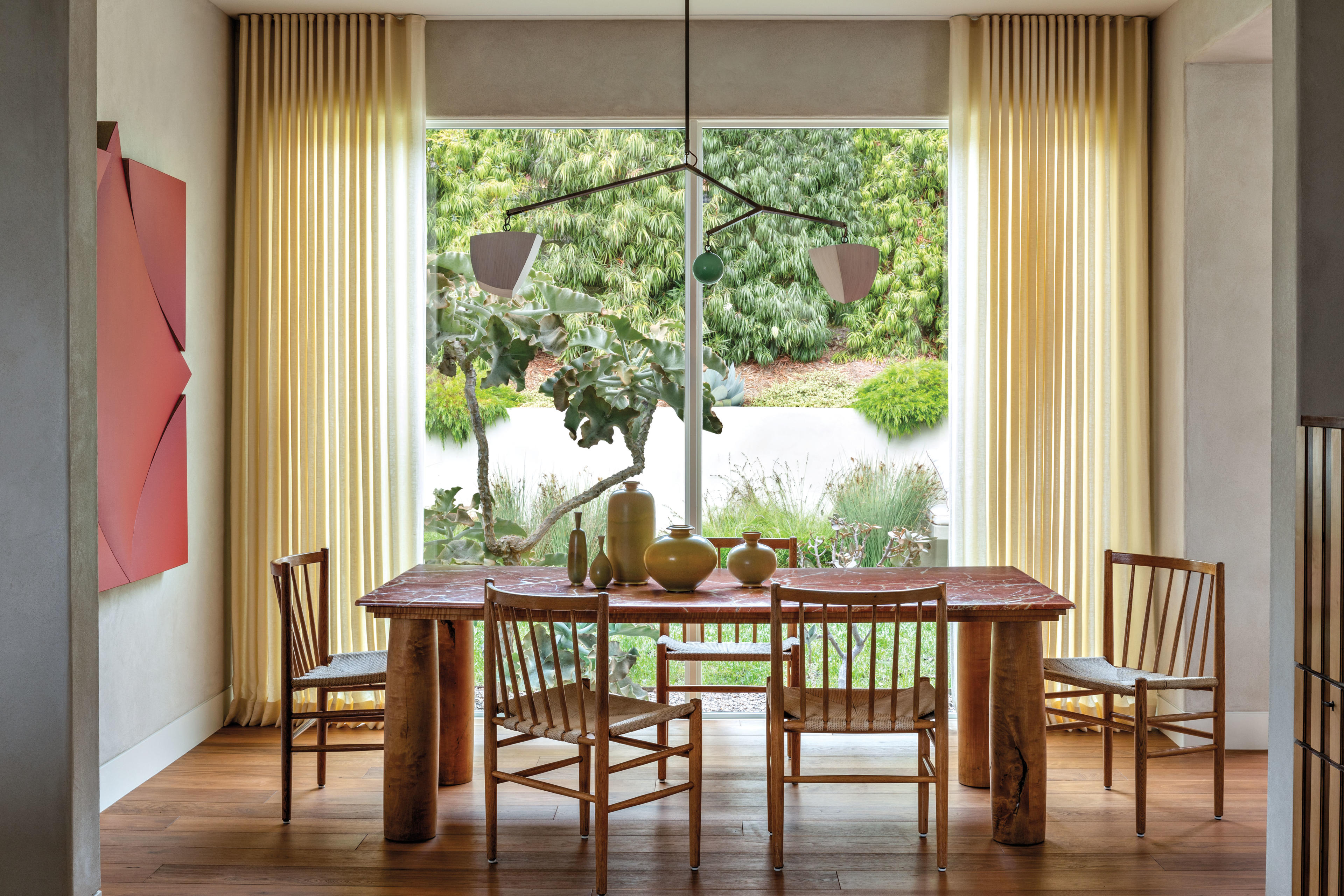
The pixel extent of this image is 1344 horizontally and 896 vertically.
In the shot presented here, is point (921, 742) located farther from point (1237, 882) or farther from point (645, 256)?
point (645, 256)

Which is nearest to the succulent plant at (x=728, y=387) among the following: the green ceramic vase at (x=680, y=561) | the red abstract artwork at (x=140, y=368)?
the green ceramic vase at (x=680, y=561)

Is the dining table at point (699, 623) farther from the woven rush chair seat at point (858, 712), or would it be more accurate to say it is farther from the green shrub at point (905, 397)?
the green shrub at point (905, 397)

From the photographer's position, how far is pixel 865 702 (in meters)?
3.35

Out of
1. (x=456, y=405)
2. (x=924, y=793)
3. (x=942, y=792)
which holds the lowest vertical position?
(x=924, y=793)

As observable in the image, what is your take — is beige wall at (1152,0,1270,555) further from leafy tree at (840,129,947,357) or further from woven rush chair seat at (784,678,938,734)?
woven rush chair seat at (784,678,938,734)

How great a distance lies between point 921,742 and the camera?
3.35 meters

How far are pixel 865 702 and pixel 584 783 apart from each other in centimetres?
A: 93

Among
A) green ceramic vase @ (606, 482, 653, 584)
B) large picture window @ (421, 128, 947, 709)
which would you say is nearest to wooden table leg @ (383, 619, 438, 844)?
green ceramic vase @ (606, 482, 653, 584)

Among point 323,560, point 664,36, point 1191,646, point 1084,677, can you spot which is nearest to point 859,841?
point 1084,677

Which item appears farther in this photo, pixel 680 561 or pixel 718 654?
pixel 718 654

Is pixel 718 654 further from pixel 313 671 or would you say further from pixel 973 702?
pixel 313 671

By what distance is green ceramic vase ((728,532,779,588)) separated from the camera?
3725 millimetres

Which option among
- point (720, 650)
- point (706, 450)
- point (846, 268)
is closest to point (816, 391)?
point (706, 450)

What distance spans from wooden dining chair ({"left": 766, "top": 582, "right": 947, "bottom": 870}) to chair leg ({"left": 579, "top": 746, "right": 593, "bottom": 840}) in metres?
0.58
